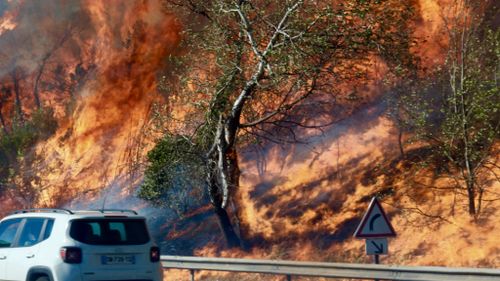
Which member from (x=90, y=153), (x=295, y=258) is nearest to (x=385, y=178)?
(x=295, y=258)

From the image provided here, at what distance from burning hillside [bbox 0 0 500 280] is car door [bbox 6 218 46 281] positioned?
815cm

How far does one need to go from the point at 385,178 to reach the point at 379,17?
14.7 ft

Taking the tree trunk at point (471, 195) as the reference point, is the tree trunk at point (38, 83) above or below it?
above

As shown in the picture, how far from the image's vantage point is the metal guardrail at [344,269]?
13110mm

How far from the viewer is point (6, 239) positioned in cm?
1295

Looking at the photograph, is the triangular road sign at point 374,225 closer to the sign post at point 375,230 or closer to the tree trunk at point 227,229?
the sign post at point 375,230

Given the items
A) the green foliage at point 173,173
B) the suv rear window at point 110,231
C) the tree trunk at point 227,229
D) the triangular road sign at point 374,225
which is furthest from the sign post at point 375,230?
the tree trunk at point 227,229

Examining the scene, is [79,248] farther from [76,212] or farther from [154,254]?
[154,254]

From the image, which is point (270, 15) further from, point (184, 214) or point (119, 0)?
point (119, 0)

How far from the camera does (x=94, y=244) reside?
1187 cm

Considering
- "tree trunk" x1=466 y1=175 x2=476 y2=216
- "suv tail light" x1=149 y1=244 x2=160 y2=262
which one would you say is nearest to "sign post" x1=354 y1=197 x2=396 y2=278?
"suv tail light" x1=149 y1=244 x2=160 y2=262

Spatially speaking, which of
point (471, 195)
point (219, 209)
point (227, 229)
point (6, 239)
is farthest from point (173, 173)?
point (6, 239)

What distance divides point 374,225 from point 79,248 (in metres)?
4.40

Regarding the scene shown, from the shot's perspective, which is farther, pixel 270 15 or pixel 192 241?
pixel 192 241
